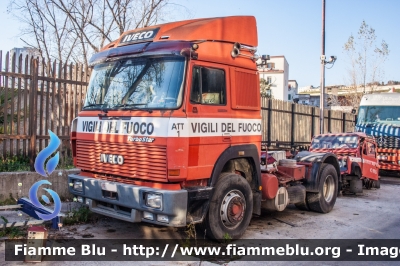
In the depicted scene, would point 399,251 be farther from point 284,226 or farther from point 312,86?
point 312,86

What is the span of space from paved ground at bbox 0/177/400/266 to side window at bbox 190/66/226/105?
2091 millimetres

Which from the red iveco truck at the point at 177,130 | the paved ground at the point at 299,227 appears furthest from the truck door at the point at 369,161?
the red iveco truck at the point at 177,130

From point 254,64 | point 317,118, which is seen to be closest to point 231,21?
point 254,64

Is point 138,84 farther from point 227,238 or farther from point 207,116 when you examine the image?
point 227,238

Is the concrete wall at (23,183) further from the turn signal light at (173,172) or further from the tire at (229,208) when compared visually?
the tire at (229,208)

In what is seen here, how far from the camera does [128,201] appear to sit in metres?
5.61

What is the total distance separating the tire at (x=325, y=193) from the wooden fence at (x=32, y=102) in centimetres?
588

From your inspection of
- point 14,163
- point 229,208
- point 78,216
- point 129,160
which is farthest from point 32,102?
point 229,208

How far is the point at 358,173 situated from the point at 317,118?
31.4 ft

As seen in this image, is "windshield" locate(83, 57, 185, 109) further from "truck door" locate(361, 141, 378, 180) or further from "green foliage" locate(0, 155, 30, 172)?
"truck door" locate(361, 141, 378, 180)

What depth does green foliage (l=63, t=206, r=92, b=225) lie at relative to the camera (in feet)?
23.1

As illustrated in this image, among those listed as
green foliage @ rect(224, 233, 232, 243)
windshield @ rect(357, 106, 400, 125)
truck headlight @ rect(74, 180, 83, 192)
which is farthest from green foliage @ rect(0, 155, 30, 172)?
windshield @ rect(357, 106, 400, 125)

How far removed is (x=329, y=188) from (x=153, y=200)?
17.0ft

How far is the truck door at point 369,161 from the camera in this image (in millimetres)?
11406
